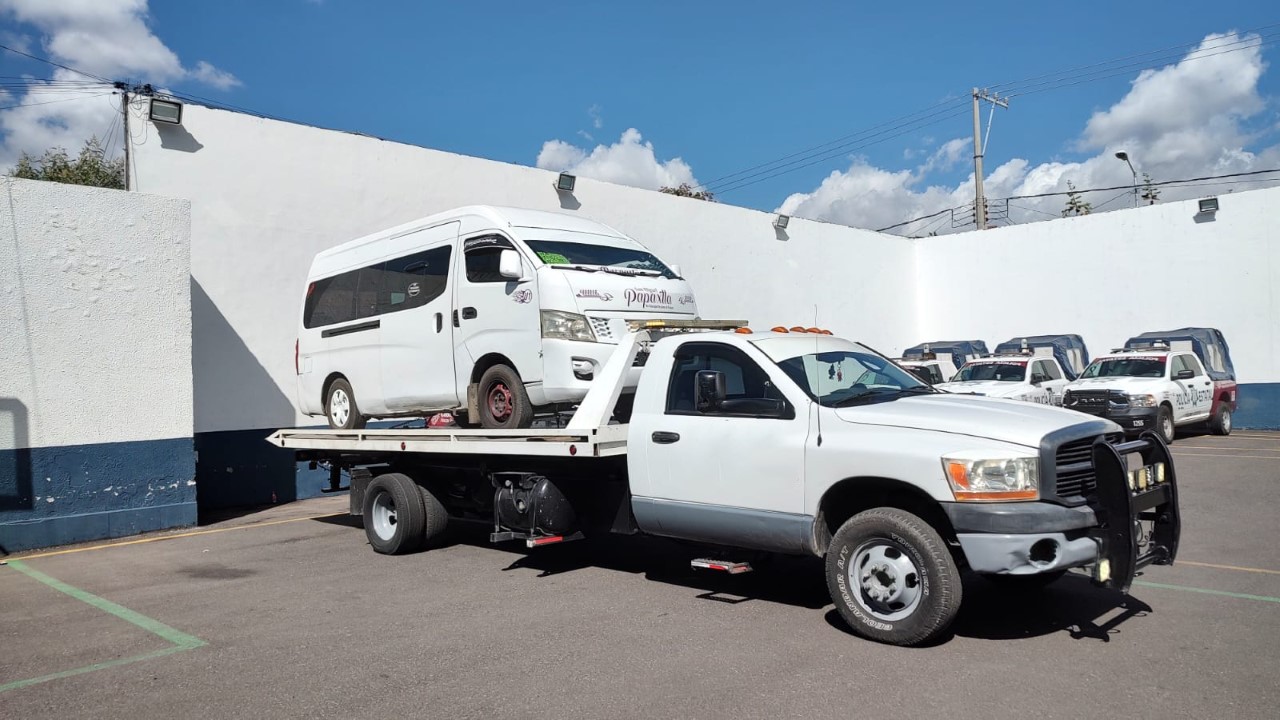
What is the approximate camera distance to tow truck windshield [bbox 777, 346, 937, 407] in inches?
243

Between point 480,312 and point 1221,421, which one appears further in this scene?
point 1221,421

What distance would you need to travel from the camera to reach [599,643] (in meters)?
5.70

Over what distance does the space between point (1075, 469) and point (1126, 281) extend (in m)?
21.3

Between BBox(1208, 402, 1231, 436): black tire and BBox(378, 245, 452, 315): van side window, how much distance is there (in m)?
17.4

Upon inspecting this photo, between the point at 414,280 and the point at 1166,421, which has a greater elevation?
the point at 414,280

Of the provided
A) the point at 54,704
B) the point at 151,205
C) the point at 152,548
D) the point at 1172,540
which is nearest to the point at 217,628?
the point at 54,704

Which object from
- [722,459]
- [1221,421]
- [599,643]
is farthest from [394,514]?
[1221,421]

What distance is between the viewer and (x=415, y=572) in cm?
812

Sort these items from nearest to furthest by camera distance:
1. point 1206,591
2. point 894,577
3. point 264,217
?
1. point 894,577
2. point 1206,591
3. point 264,217

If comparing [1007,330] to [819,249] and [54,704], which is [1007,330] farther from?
[54,704]

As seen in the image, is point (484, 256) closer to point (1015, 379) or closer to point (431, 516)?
point (431, 516)

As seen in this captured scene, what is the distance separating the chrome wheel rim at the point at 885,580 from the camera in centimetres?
539

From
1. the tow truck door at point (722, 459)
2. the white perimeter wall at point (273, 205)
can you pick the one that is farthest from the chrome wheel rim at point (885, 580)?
the white perimeter wall at point (273, 205)

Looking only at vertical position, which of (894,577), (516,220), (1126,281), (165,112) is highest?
(165,112)
